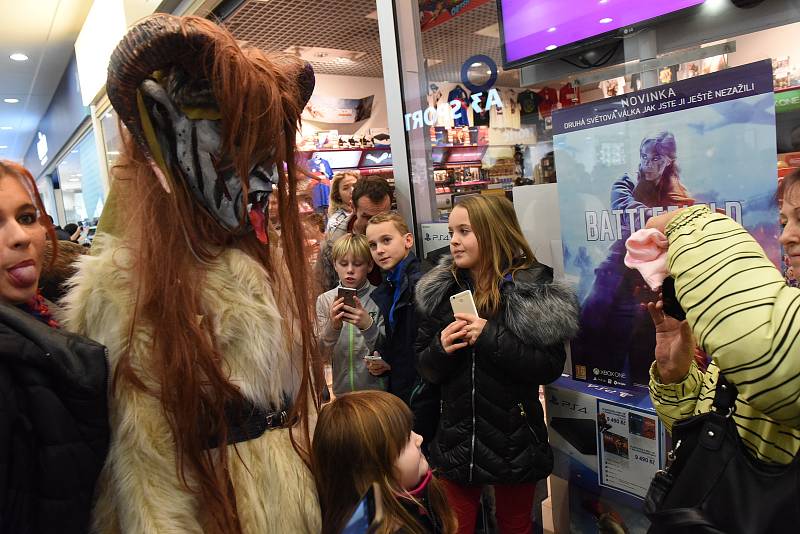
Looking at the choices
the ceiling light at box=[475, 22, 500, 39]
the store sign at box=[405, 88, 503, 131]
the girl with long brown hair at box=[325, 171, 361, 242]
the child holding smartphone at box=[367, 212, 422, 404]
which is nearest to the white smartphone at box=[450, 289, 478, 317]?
the child holding smartphone at box=[367, 212, 422, 404]

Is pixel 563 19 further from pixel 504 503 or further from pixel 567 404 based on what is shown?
pixel 504 503

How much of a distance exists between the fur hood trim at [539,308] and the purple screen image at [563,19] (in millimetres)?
935

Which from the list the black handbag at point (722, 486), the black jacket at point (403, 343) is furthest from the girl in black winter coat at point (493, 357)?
the black handbag at point (722, 486)

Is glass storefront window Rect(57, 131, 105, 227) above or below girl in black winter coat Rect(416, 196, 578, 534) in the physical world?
above

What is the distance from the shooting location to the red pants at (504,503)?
6.63 ft

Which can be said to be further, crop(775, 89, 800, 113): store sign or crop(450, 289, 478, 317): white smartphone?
crop(450, 289, 478, 317): white smartphone

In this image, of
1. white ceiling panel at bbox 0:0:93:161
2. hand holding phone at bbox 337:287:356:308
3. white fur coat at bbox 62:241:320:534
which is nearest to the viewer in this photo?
white fur coat at bbox 62:241:320:534

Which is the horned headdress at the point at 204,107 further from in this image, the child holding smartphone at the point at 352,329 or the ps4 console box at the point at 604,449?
the ps4 console box at the point at 604,449

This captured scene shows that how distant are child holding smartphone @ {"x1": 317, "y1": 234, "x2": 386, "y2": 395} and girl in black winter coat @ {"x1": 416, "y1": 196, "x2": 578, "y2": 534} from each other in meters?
0.47

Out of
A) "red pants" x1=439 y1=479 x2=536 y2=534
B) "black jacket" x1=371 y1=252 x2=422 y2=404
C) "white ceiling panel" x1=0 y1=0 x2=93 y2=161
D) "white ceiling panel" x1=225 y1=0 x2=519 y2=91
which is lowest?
"red pants" x1=439 y1=479 x2=536 y2=534

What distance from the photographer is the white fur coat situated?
3.24 ft

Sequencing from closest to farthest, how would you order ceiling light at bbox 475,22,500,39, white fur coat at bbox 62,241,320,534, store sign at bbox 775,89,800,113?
white fur coat at bbox 62,241,320,534, store sign at bbox 775,89,800,113, ceiling light at bbox 475,22,500,39

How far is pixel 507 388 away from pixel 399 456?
72 centimetres

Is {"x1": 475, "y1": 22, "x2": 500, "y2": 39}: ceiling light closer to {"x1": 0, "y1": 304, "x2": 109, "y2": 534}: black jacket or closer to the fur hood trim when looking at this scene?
the fur hood trim
